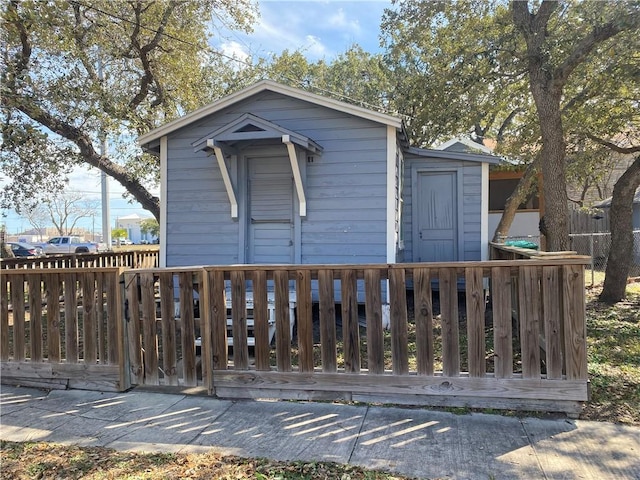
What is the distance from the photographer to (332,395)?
11.2 ft

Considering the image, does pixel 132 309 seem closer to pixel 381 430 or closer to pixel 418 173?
pixel 381 430

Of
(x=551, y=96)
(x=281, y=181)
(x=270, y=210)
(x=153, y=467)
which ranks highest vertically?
(x=551, y=96)

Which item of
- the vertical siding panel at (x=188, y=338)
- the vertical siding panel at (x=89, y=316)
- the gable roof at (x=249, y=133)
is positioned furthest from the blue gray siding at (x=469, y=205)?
the vertical siding panel at (x=89, y=316)

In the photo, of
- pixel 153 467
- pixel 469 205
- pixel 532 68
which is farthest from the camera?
pixel 469 205

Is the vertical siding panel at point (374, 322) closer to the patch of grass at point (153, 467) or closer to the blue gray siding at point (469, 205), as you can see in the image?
the patch of grass at point (153, 467)

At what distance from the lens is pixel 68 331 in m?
3.83

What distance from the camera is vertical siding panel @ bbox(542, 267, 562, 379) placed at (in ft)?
10.1

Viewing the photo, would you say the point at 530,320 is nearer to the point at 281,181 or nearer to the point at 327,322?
the point at 327,322

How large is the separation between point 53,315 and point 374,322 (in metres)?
2.94

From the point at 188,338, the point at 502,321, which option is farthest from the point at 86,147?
the point at 502,321

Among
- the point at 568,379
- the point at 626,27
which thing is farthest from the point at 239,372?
the point at 626,27

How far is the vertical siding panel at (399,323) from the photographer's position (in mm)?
3287

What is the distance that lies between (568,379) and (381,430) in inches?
55.9

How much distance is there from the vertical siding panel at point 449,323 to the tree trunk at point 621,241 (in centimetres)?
577
